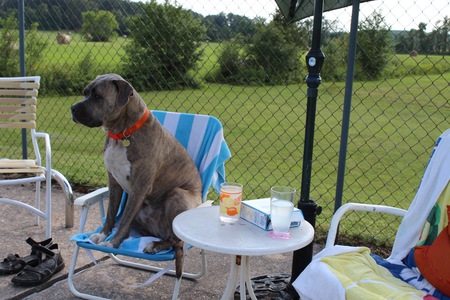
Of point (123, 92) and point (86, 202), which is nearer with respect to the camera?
point (123, 92)

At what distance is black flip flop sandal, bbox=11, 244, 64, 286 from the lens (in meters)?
3.24

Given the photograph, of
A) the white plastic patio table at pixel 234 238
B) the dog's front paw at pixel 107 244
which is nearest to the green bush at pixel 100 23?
the dog's front paw at pixel 107 244

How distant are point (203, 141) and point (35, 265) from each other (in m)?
1.40

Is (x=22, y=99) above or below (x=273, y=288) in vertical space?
above

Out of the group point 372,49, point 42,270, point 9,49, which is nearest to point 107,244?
point 42,270

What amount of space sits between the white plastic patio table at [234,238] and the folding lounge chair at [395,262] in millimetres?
158

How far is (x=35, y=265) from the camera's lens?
11.2ft

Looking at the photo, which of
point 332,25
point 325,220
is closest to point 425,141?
point 332,25

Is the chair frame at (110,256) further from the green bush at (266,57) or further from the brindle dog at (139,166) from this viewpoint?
the green bush at (266,57)

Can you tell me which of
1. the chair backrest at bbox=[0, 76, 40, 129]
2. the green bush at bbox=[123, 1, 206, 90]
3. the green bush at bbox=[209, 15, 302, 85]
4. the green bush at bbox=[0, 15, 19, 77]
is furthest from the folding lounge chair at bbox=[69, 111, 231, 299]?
the green bush at bbox=[0, 15, 19, 77]

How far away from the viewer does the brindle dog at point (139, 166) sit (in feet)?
9.84

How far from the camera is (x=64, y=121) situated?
30.5 ft

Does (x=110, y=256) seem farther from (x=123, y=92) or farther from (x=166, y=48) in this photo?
(x=166, y=48)

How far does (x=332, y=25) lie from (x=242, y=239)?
11.4 feet
